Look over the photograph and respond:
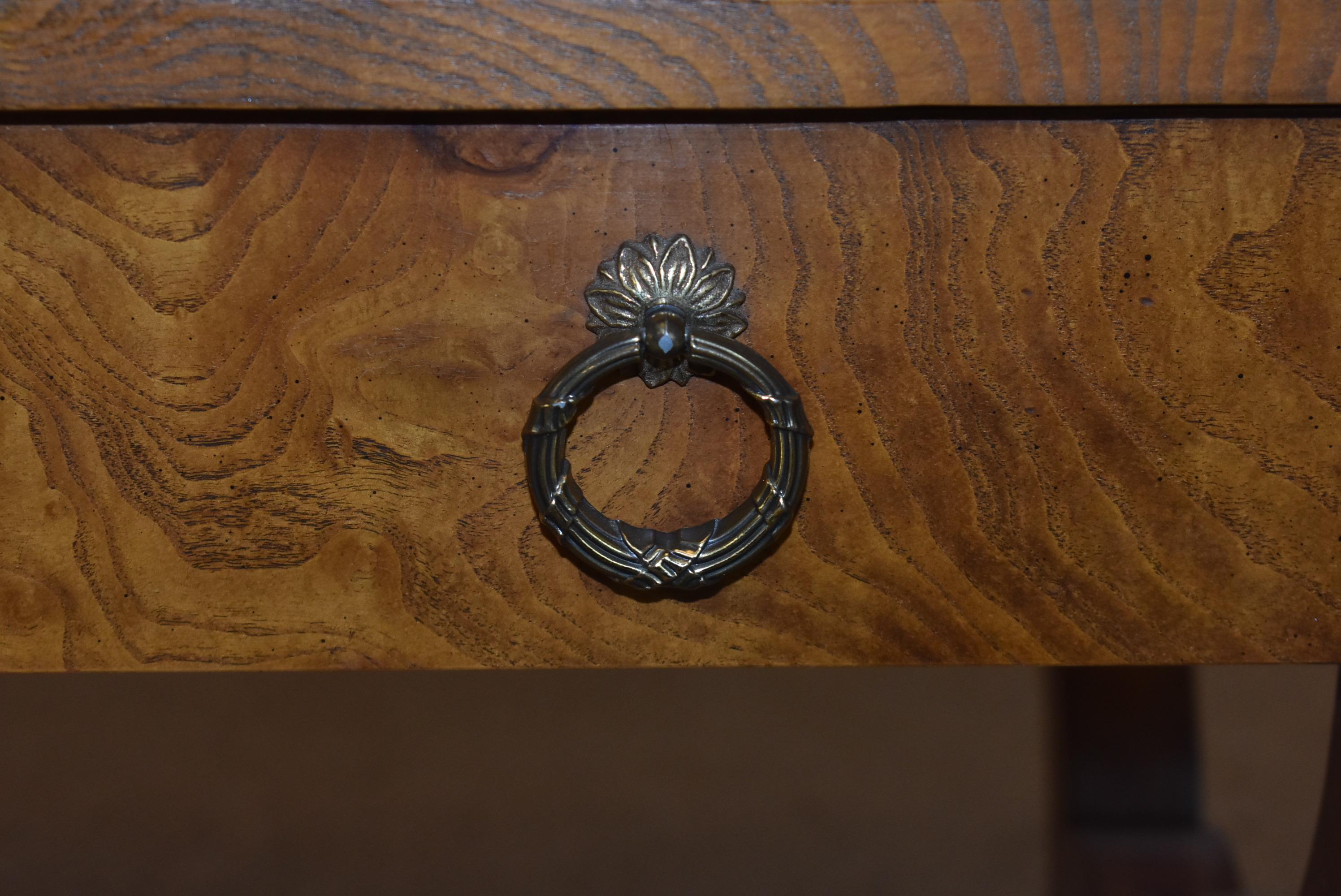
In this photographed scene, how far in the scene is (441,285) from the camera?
1.15ft

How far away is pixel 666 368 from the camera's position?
360 millimetres

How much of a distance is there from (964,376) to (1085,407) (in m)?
0.04

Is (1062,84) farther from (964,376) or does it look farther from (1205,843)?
(1205,843)

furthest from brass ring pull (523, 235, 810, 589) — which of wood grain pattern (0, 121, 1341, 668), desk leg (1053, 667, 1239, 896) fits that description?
desk leg (1053, 667, 1239, 896)

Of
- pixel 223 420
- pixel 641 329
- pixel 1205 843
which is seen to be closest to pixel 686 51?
pixel 641 329

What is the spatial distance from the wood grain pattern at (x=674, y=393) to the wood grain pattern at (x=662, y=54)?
2cm

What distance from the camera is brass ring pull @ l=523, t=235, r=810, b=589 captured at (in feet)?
1.12

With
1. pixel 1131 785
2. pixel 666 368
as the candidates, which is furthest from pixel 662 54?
pixel 1131 785

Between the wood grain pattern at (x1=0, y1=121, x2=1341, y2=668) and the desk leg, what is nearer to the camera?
the wood grain pattern at (x1=0, y1=121, x2=1341, y2=668)

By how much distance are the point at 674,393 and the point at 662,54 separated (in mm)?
103

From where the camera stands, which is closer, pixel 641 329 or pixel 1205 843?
pixel 641 329

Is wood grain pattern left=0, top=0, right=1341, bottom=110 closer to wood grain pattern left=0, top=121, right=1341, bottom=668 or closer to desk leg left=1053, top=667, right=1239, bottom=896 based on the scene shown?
wood grain pattern left=0, top=121, right=1341, bottom=668

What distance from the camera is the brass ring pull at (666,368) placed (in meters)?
0.34

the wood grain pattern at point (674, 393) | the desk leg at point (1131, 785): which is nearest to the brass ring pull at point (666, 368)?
the wood grain pattern at point (674, 393)
